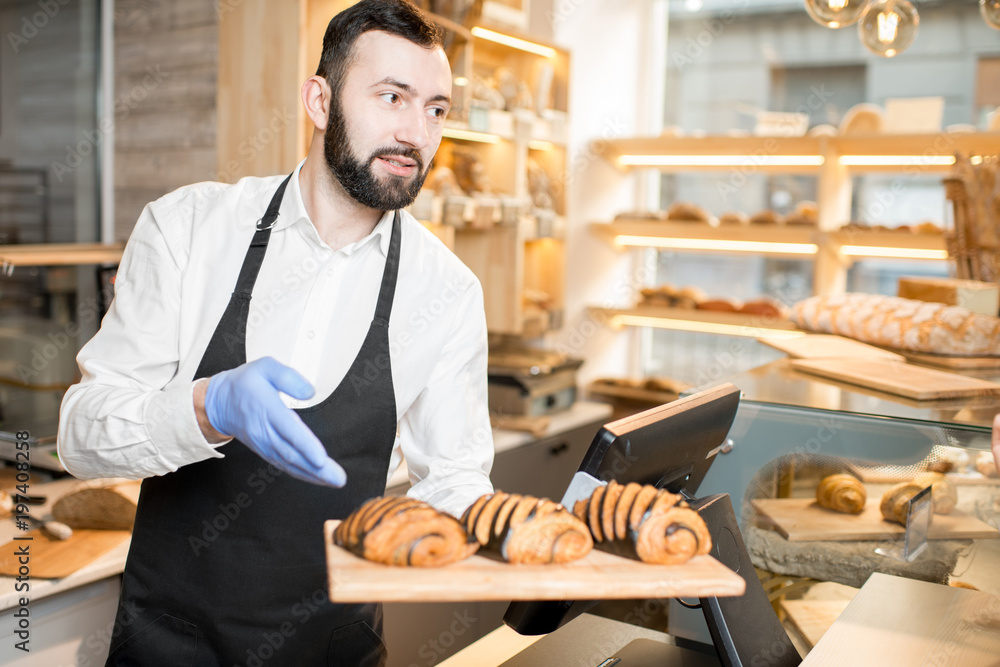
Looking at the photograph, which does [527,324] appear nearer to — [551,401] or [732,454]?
[551,401]

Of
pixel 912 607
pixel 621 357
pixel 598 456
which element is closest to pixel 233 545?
pixel 598 456

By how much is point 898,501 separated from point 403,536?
0.97 meters

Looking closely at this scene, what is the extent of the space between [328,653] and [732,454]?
30.2 inches

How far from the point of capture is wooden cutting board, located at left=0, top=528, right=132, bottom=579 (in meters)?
1.60

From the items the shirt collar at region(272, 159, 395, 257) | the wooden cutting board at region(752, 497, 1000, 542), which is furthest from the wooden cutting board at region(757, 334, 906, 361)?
the shirt collar at region(272, 159, 395, 257)

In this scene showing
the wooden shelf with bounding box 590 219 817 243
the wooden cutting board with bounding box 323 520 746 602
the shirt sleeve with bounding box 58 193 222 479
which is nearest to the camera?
the wooden cutting board with bounding box 323 520 746 602

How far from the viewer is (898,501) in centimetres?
145

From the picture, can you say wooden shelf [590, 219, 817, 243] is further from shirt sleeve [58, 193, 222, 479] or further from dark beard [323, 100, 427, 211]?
shirt sleeve [58, 193, 222, 479]

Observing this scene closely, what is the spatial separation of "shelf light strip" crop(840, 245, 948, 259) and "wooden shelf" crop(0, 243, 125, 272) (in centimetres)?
288

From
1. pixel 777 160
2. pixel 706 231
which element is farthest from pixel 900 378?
pixel 777 160

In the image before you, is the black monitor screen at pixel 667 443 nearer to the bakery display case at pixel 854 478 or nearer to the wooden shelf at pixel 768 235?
the bakery display case at pixel 854 478

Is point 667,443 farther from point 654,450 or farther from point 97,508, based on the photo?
point 97,508

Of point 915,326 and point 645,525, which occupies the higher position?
point 915,326

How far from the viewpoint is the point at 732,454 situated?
4.99ft
